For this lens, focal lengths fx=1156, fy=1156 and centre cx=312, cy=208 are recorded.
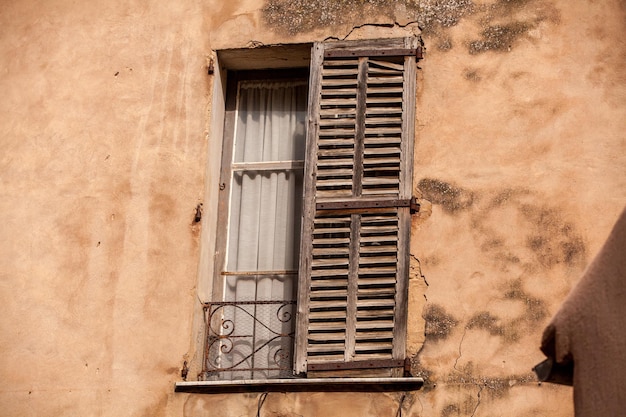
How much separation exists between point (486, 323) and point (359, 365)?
27.4 inches

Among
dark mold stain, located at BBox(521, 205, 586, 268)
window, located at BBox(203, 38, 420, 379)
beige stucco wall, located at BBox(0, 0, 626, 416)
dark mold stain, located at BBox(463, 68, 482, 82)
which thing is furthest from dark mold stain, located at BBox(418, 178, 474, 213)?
dark mold stain, located at BBox(463, 68, 482, 82)

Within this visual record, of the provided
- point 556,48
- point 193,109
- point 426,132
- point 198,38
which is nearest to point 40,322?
point 193,109

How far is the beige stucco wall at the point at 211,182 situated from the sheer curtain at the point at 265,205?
0.26 metres

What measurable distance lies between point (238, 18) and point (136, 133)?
37.0 inches

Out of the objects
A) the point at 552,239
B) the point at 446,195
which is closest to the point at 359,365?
the point at 446,195

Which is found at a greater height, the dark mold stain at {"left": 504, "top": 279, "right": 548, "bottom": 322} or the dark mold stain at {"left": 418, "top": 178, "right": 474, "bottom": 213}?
the dark mold stain at {"left": 418, "top": 178, "right": 474, "bottom": 213}

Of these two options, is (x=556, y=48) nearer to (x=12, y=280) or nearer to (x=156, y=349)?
(x=156, y=349)

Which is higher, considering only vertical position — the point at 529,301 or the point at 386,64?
the point at 386,64

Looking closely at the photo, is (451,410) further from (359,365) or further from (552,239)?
(552,239)

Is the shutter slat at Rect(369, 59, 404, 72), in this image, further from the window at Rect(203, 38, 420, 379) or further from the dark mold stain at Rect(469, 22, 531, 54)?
the dark mold stain at Rect(469, 22, 531, 54)

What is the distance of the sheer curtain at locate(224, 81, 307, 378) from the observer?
6539mm

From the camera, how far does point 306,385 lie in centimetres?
602

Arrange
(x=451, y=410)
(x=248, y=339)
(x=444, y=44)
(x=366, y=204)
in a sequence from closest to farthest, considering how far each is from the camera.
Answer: (x=451, y=410) < (x=366, y=204) < (x=248, y=339) < (x=444, y=44)

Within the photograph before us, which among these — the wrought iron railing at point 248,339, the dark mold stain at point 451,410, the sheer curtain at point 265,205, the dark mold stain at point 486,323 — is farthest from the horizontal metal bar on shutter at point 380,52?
the dark mold stain at point 451,410
